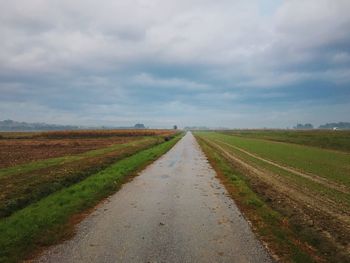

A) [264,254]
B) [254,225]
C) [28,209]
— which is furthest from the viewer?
[28,209]

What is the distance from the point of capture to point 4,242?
7.89 m

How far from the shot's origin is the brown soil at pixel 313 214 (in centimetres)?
809

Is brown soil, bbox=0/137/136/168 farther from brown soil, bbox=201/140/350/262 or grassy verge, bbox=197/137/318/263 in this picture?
brown soil, bbox=201/140/350/262

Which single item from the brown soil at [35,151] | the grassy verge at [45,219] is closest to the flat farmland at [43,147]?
the brown soil at [35,151]

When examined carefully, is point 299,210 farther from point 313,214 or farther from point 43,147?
point 43,147

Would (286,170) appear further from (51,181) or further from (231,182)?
(51,181)

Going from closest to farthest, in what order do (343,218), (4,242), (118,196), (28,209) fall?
(4,242) → (343,218) → (28,209) → (118,196)

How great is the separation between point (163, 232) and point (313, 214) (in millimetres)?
5439

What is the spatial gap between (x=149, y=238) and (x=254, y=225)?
333cm

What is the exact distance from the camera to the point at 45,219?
992 centimetres

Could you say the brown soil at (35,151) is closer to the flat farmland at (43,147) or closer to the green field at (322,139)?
the flat farmland at (43,147)

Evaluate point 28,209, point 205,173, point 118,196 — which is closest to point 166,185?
point 118,196

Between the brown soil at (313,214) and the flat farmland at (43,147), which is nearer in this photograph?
the brown soil at (313,214)

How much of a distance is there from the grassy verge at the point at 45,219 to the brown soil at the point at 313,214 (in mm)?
6785
